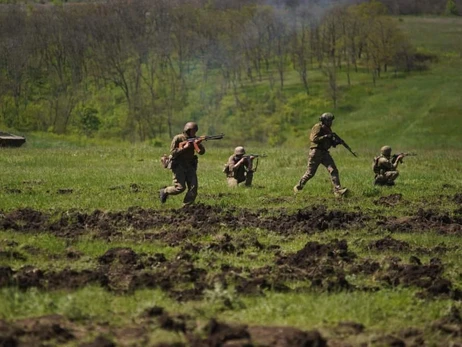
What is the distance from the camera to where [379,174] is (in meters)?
22.8

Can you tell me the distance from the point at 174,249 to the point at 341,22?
288 ft

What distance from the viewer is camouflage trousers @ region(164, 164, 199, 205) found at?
1766cm

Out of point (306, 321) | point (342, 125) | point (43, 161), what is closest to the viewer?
point (306, 321)

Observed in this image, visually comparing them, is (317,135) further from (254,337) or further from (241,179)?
(254,337)

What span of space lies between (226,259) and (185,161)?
5.96m

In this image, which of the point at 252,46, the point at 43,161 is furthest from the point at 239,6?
the point at 43,161

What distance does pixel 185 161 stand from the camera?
17656 millimetres

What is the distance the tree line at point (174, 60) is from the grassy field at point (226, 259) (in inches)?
2268

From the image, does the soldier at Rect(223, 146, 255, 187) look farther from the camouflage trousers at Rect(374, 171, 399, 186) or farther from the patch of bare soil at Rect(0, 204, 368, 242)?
the patch of bare soil at Rect(0, 204, 368, 242)

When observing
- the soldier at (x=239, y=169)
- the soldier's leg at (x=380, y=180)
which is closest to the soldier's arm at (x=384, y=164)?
the soldier's leg at (x=380, y=180)

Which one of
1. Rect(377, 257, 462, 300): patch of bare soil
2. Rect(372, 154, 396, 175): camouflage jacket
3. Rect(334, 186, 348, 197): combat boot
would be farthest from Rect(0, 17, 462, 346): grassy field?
Rect(372, 154, 396, 175): camouflage jacket

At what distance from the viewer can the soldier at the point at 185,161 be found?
1720 cm

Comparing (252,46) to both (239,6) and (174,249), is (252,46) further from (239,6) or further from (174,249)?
(174,249)

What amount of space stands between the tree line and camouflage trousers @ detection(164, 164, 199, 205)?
62490mm
